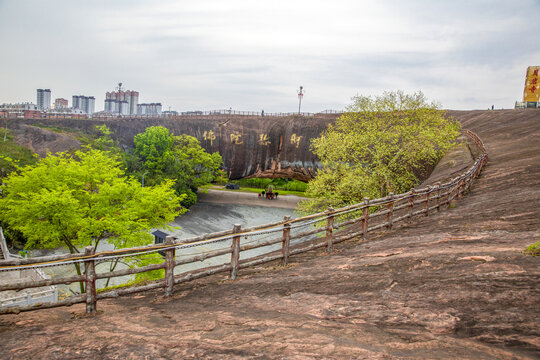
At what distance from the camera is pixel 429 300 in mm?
5105

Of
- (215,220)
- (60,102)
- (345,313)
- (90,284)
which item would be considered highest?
(60,102)

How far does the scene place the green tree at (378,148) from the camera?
18531mm

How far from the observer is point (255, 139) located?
5241cm

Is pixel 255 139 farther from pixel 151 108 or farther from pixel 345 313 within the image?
pixel 151 108

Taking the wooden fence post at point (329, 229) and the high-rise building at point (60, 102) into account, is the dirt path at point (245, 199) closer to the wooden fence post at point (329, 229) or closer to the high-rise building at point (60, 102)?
the wooden fence post at point (329, 229)

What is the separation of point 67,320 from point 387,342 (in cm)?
483

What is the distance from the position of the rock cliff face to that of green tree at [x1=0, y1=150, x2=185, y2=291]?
32.0 meters

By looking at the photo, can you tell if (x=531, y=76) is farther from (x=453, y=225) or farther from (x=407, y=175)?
(x=453, y=225)

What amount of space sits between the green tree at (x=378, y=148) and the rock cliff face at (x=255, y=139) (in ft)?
94.1

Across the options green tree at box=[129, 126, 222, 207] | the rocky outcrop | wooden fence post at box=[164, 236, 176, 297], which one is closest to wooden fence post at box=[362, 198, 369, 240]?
wooden fence post at box=[164, 236, 176, 297]

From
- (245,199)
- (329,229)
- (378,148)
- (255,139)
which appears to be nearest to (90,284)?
(329,229)

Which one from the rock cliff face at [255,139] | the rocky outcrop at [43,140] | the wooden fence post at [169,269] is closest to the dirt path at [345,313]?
the wooden fence post at [169,269]

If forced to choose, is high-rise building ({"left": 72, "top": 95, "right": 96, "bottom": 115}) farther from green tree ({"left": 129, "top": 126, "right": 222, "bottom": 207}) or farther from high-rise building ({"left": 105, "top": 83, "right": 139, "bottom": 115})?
green tree ({"left": 129, "top": 126, "right": 222, "bottom": 207})

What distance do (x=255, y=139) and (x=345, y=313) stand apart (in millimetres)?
47873
